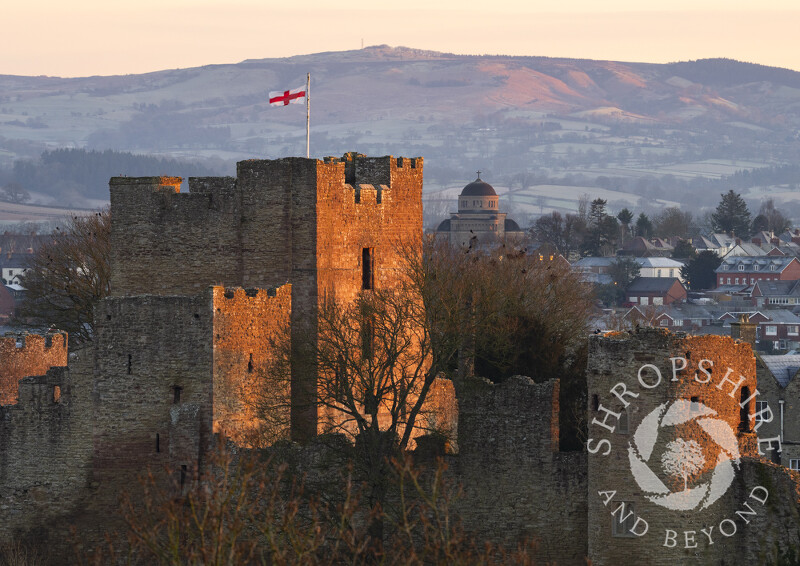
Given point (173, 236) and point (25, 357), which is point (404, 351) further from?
point (25, 357)

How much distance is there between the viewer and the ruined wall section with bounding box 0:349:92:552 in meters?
44.5

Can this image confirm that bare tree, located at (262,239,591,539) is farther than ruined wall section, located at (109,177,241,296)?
No

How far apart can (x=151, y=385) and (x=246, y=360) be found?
2196mm

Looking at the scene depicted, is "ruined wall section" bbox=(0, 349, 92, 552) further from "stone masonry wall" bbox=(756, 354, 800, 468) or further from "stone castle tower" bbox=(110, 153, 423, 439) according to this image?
"stone masonry wall" bbox=(756, 354, 800, 468)

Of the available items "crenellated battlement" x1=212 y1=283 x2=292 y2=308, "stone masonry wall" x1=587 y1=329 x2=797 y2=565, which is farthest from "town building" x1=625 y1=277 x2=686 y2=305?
"stone masonry wall" x1=587 y1=329 x2=797 y2=565

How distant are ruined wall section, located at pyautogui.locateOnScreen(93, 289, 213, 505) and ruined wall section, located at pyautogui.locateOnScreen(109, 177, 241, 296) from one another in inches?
130

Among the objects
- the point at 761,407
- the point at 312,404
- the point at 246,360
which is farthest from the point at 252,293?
the point at 761,407

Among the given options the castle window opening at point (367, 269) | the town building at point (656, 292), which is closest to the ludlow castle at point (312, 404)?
the castle window opening at point (367, 269)

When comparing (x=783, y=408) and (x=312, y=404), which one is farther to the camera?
(x=783, y=408)

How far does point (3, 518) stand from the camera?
148 ft

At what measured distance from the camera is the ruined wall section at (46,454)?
44.5 metres

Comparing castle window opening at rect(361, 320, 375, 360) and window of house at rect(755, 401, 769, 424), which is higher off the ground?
castle window opening at rect(361, 320, 375, 360)

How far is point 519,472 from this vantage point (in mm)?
41656

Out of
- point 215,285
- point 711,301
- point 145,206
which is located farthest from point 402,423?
point 711,301
